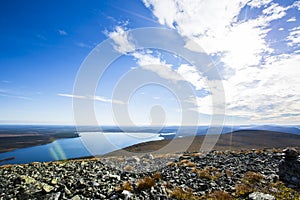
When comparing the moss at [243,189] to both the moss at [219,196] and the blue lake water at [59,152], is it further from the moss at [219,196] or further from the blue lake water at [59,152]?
the blue lake water at [59,152]

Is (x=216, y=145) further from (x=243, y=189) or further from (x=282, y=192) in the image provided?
(x=243, y=189)

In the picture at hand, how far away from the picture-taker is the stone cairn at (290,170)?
10459 mm

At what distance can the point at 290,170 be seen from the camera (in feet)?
39.7

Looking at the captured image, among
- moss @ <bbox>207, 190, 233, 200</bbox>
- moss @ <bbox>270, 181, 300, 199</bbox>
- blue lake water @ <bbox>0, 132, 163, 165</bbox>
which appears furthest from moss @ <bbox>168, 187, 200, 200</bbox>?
blue lake water @ <bbox>0, 132, 163, 165</bbox>

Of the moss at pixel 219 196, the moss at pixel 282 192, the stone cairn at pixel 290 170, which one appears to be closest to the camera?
the moss at pixel 219 196

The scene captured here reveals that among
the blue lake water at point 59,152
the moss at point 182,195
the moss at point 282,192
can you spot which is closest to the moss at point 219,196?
the moss at point 182,195

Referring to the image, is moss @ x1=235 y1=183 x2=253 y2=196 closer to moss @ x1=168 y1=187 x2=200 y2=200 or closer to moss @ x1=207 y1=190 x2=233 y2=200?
moss @ x1=207 y1=190 x2=233 y2=200

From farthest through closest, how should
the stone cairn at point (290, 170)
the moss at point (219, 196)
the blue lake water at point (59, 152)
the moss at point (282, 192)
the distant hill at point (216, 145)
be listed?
the blue lake water at point (59, 152) → the distant hill at point (216, 145) → the stone cairn at point (290, 170) → the moss at point (282, 192) → the moss at point (219, 196)

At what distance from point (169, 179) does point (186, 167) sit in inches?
143

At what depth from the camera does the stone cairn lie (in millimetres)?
10459

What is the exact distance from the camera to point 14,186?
29.0ft

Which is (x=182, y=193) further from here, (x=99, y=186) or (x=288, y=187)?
(x=288, y=187)

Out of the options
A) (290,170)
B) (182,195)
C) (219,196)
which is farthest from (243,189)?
(290,170)

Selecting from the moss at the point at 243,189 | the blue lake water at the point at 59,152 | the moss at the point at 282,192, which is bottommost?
the blue lake water at the point at 59,152
